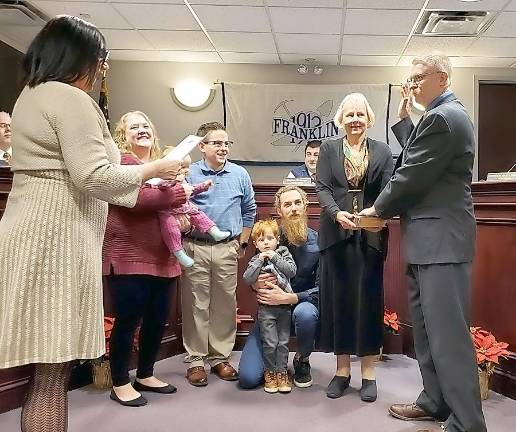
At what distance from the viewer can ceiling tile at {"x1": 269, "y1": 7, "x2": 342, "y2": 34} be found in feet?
14.2

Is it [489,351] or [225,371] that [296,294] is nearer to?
[225,371]

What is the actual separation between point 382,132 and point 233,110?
1.55m

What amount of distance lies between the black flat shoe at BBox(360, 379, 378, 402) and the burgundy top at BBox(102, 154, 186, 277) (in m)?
0.95

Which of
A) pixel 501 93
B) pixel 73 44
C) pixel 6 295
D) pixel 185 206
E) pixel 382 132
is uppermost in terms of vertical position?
pixel 501 93

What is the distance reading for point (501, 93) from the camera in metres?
5.95

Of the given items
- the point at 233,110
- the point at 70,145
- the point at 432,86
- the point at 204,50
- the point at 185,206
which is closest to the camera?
→ the point at 70,145

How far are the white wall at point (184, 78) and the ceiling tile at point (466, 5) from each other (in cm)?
172

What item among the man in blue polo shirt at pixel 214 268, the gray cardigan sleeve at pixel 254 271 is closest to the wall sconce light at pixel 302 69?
the man in blue polo shirt at pixel 214 268

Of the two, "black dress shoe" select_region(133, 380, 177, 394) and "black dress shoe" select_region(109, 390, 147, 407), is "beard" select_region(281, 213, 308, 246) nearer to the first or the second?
"black dress shoe" select_region(133, 380, 177, 394)

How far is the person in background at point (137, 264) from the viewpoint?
2.21 metres

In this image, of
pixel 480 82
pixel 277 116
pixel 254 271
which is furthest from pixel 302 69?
pixel 254 271

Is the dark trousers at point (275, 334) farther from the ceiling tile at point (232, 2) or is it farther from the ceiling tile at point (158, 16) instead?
the ceiling tile at point (158, 16)

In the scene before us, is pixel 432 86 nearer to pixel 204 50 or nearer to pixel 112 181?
pixel 112 181

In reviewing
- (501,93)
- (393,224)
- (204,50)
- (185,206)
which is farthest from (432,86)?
(501,93)
